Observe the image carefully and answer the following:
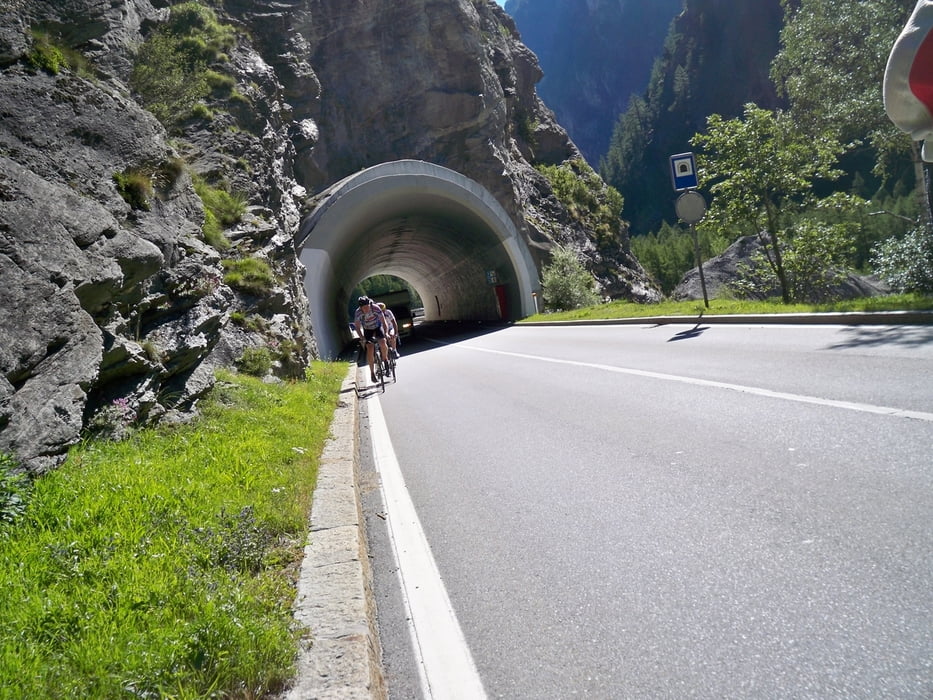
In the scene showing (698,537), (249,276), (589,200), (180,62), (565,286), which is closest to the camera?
(698,537)

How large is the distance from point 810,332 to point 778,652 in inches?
315

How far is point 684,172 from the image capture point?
49.6 ft

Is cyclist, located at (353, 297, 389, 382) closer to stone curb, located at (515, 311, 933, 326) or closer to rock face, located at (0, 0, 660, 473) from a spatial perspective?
rock face, located at (0, 0, 660, 473)

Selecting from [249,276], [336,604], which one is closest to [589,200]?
[249,276]

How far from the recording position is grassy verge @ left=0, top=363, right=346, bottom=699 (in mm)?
2219

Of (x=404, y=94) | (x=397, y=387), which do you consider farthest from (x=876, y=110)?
(x=404, y=94)

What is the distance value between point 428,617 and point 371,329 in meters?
10.8

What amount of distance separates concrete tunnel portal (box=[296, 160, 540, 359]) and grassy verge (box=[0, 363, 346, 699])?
15.8 m

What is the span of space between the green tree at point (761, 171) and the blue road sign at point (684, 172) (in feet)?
2.87

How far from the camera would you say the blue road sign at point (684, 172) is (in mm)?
14984

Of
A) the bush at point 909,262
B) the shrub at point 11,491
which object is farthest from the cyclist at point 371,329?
the bush at point 909,262

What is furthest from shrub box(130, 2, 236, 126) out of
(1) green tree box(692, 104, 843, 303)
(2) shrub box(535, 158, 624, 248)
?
(2) shrub box(535, 158, 624, 248)

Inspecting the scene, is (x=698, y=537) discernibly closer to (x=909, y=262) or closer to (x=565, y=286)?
(x=909, y=262)

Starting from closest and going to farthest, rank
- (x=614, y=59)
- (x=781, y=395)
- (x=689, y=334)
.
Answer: (x=781, y=395), (x=689, y=334), (x=614, y=59)
